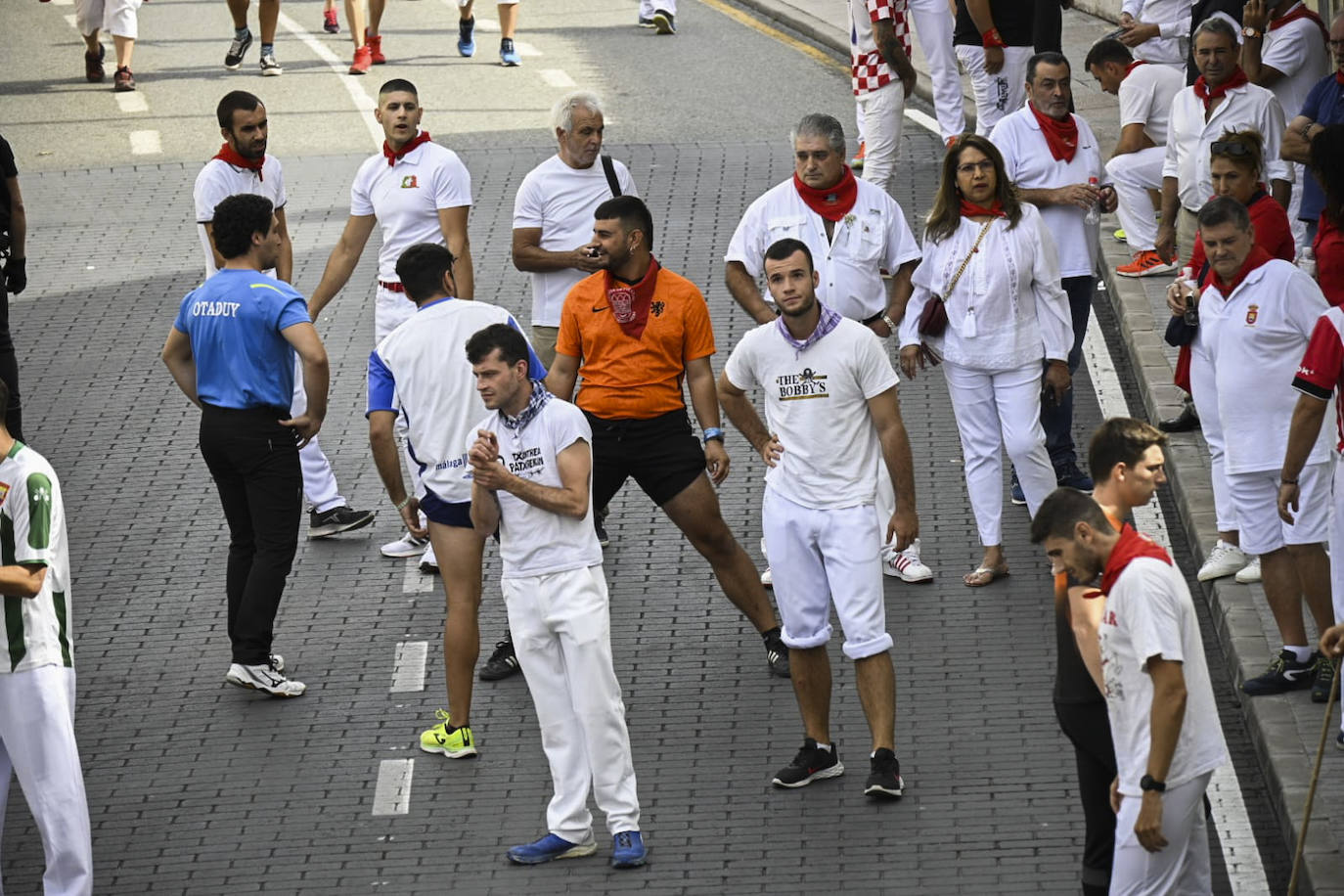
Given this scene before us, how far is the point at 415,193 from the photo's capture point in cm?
1022

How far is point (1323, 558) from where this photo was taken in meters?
8.07

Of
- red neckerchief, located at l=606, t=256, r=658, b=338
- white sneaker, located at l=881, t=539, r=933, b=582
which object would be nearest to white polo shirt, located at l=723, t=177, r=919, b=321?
red neckerchief, located at l=606, t=256, r=658, b=338

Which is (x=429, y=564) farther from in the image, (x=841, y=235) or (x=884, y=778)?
(x=884, y=778)

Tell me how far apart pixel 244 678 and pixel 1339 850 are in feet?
15.3

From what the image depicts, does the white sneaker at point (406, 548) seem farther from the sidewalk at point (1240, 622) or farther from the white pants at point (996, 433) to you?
the sidewalk at point (1240, 622)

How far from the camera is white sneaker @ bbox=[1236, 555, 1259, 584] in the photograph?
8969mm

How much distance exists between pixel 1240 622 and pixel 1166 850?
288 centimetres

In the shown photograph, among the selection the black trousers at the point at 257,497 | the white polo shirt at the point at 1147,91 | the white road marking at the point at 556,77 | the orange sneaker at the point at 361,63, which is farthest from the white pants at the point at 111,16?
the black trousers at the point at 257,497

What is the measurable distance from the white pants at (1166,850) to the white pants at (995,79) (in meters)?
9.31

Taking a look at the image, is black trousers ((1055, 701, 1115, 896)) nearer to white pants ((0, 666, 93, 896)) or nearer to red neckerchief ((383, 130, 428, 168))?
white pants ((0, 666, 93, 896))

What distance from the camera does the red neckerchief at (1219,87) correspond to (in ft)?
36.8

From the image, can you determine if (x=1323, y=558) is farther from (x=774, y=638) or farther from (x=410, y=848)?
(x=410, y=848)

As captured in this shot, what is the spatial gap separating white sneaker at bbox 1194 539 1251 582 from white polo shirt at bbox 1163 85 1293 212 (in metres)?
2.78

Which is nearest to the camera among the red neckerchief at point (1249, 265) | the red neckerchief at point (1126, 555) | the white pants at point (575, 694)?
the red neckerchief at point (1126, 555)
